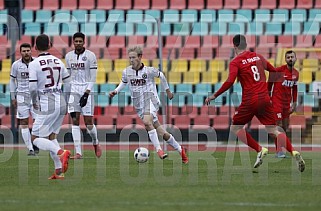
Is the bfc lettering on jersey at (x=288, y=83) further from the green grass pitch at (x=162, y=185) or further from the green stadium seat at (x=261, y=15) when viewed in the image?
the green stadium seat at (x=261, y=15)

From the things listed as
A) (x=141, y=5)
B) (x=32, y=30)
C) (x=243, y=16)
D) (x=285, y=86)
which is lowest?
(x=285, y=86)

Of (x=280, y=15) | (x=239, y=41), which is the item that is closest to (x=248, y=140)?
(x=239, y=41)

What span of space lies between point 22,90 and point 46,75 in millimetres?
5811

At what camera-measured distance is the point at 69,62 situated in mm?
16250

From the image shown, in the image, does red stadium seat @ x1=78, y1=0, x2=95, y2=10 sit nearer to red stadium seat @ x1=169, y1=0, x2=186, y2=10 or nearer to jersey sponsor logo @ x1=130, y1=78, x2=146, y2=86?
red stadium seat @ x1=169, y1=0, x2=186, y2=10

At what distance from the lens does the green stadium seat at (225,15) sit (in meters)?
25.9

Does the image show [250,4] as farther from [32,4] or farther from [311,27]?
[32,4]

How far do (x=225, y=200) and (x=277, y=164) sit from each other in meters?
5.55

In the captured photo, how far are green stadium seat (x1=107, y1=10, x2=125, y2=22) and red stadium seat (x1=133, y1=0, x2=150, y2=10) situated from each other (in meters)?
0.52

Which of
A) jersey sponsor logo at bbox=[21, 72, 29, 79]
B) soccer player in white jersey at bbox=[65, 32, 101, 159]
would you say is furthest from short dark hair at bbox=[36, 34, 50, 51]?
jersey sponsor logo at bbox=[21, 72, 29, 79]

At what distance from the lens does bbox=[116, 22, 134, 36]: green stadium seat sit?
26.0 metres

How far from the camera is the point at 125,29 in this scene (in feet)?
85.2

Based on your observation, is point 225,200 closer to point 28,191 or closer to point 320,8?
point 28,191

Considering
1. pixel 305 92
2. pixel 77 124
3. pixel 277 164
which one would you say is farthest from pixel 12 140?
pixel 277 164
